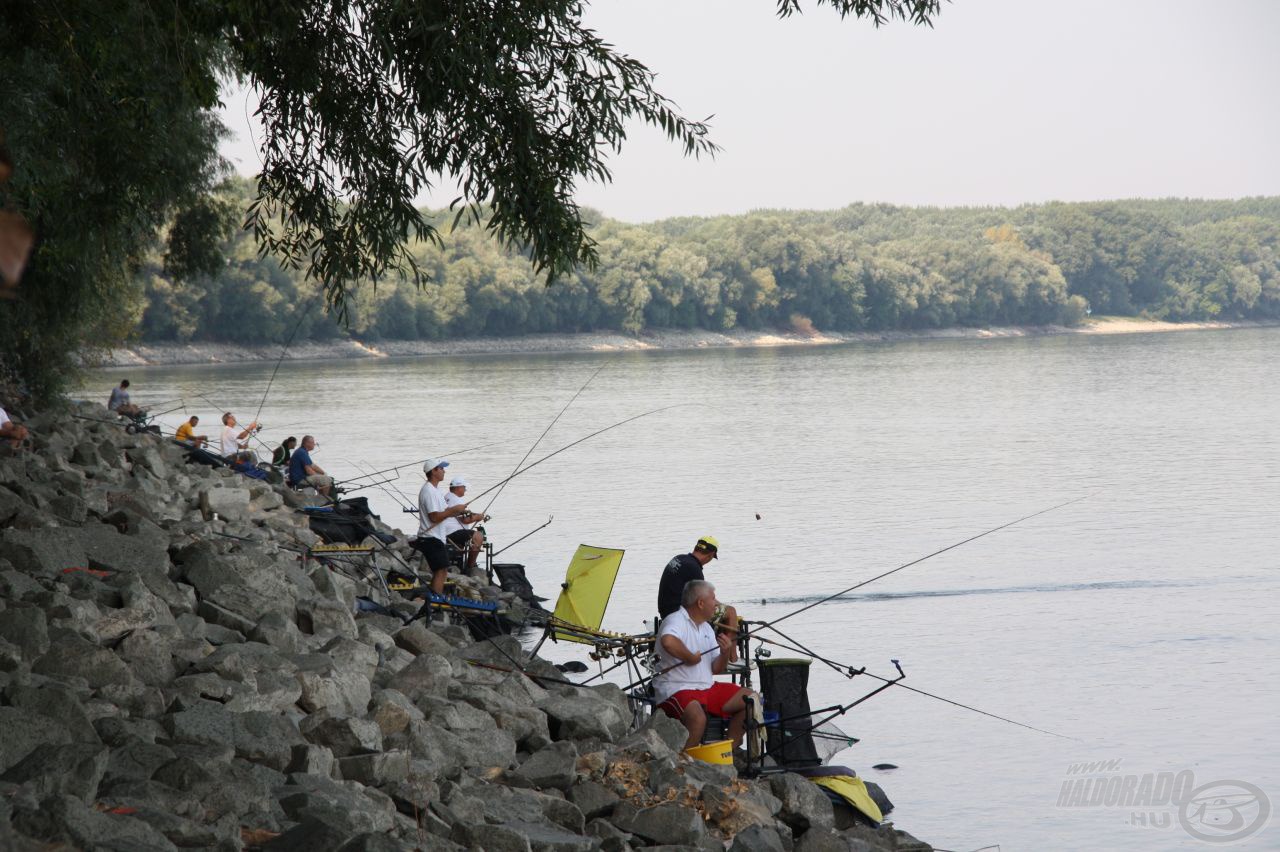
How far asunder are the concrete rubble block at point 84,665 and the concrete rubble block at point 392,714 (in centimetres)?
121

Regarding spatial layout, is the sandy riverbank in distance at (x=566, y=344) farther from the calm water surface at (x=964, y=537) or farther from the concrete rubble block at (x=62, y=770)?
the concrete rubble block at (x=62, y=770)

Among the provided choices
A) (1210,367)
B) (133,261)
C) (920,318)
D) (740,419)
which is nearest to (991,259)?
(920,318)

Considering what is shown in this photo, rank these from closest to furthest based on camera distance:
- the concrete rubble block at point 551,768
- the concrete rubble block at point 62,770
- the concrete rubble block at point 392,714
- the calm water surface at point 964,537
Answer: the concrete rubble block at point 62,770 < the concrete rubble block at point 551,768 < the concrete rubble block at point 392,714 < the calm water surface at point 964,537

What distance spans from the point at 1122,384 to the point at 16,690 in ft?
212

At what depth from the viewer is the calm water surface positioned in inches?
448

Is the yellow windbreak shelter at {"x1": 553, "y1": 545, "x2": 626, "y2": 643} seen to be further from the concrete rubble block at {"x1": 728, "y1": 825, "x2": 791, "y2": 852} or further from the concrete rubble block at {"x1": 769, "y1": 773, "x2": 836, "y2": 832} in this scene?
the concrete rubble block at {"x1": 728, "y1": 825, "x2": 791, "y2": 852}

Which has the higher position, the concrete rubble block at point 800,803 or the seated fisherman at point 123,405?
the seated fisherman at point 123,405

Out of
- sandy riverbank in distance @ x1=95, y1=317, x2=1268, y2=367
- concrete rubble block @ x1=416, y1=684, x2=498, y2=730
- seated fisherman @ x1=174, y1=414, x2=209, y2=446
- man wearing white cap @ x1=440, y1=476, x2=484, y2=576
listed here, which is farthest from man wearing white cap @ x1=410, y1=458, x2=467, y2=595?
sandy riverbank in distance @ x1=95, y1=317, x2=1268, y2=367

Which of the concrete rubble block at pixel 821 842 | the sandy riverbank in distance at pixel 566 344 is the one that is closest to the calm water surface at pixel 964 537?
the concrete rubble block at pixel 821 842

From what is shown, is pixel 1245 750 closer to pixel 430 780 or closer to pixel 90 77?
pixel 430 780

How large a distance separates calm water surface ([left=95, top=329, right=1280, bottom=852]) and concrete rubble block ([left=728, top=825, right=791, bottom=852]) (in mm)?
3061

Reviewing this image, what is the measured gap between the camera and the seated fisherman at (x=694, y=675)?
27.7ft

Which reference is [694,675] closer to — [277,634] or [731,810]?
[731,810]

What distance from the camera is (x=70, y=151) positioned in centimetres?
1114
